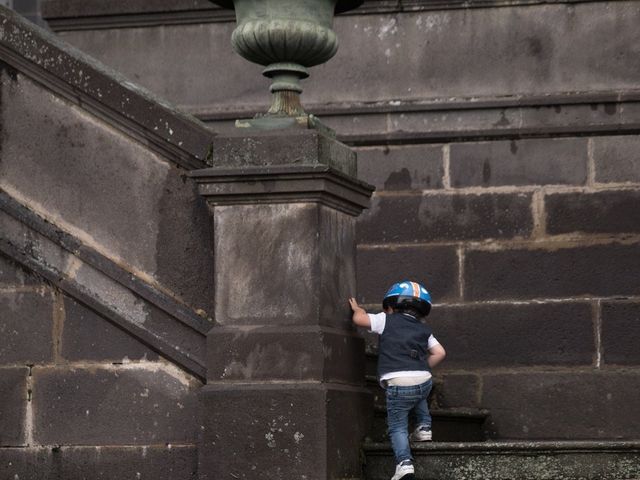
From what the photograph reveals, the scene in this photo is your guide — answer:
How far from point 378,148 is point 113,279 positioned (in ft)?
9.66

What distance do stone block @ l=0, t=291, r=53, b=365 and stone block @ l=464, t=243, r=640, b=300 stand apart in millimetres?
3077

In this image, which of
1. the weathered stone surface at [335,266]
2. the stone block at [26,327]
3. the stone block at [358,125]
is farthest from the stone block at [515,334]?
the stone block at [26,327]

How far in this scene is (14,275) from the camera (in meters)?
7.67

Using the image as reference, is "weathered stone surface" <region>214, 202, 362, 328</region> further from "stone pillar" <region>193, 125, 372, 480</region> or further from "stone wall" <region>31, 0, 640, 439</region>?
"stone wall" <region>31, 0, 640, 439</region>

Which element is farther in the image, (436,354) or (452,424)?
(452,424)

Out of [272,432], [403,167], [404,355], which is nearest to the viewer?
[272,432]

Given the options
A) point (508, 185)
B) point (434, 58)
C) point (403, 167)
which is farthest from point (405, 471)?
point (434, 58)

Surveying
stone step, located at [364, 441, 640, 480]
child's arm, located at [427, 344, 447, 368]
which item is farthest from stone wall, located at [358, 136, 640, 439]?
stone step, located at [364, 441, 640, 480]

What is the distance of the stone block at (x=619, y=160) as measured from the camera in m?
9.77

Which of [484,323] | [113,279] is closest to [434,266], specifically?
[484,323]

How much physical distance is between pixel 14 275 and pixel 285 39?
1658 mm

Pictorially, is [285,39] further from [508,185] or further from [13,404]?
[508,185]

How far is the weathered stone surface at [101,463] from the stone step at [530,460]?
Answer: 1057mm

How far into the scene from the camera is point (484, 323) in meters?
9.78
